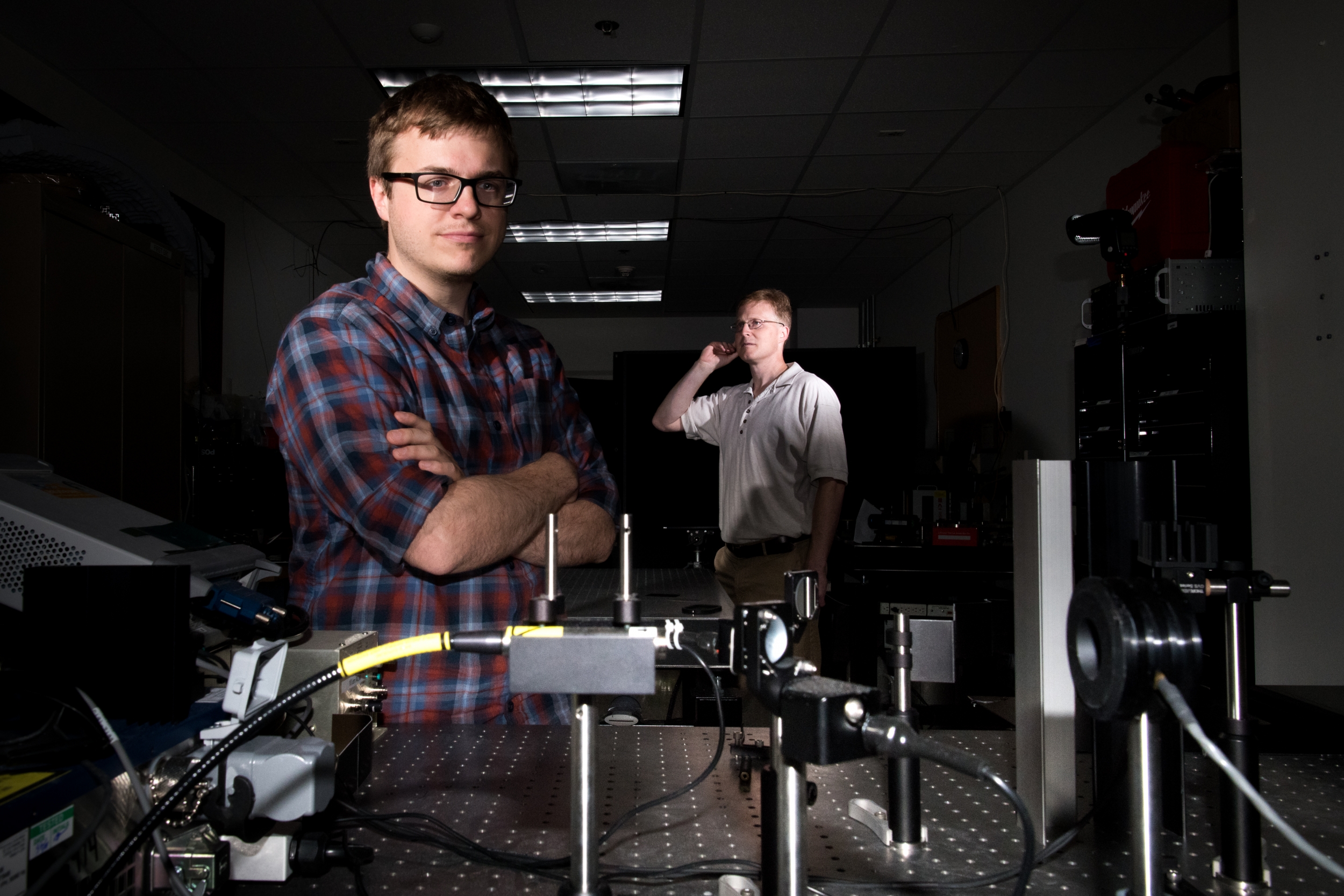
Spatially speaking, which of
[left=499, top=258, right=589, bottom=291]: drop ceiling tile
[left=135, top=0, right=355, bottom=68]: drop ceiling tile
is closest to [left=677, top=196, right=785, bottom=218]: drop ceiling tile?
[left=499, top=258, right=589, bottom=291]: drop ceiling tile

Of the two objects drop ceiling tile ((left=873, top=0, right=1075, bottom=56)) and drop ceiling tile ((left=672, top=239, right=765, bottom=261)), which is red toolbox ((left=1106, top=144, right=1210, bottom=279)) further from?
drop ceiling tile ((left=672, top=239, right=765, bottom=261))

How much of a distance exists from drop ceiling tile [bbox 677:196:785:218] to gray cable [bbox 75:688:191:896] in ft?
14.0

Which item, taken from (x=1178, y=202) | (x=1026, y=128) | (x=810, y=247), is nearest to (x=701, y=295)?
(x=810, y=247)

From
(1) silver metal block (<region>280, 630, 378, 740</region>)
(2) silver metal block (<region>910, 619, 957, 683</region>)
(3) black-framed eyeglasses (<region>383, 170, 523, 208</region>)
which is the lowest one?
(2) silver metal block (<region>910, 619, 957, 683</region>)

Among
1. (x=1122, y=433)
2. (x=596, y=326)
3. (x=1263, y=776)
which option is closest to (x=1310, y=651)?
(x=1122, y=433)

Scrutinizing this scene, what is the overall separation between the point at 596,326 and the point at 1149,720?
756 centimetres

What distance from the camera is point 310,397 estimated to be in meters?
1.01

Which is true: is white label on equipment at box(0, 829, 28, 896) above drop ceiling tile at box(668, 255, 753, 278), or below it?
below

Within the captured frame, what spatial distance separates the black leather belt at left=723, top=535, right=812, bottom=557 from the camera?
8.55 ft

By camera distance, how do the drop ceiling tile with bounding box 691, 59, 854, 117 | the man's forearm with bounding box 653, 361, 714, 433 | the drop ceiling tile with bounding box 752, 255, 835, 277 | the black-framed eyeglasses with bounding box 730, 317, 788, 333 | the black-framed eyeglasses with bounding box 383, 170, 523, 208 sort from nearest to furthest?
the black-framed eyeglasses with bounding box 383, 170, 523, 208 < the black-framed eyeglasses with bounding box 730, 317, 788, 333 < the man's forearm with bounding box 653, 361, 714, 433 < the drop ceiling tile with bounding box 691, 59, 854, 117 < the drop ceiling tile with bounding box 752, 255, 835, 277

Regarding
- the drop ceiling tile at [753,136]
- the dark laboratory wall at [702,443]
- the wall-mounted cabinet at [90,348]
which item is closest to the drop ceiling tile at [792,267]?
the dark laboratory wall at [702,443]

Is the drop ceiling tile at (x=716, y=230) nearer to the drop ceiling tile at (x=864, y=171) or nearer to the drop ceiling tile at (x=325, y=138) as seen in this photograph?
the drop ceiling tile at (x=864, y=171)

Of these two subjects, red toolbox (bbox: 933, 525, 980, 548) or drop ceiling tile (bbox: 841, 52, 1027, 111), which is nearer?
drop ceiling tile (bbox: 841, 52, 1027, 111)

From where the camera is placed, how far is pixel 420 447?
1.01 metres
